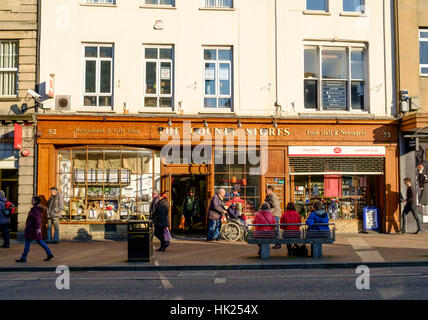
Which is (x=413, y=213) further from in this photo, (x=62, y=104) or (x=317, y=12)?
(x=62, y=104)

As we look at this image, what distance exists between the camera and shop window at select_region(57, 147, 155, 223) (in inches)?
659

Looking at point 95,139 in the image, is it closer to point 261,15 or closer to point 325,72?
point 261,15

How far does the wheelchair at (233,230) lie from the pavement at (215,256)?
10.9 inches

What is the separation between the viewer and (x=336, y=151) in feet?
56.6

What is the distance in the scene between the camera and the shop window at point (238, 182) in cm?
1716

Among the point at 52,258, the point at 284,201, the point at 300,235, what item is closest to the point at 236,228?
the point at 284,201

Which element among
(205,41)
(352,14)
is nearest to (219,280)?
(205,41)

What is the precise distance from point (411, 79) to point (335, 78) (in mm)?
2792

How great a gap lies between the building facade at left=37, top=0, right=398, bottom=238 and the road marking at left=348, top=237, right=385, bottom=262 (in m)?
2.28

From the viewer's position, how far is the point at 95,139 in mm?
16609

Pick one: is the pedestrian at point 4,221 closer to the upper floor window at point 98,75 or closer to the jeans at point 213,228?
the upper floor window at point 98,75

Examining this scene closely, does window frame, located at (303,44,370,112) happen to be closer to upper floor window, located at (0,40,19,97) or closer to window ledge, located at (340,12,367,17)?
window ledge, located at (340,12,367,17)

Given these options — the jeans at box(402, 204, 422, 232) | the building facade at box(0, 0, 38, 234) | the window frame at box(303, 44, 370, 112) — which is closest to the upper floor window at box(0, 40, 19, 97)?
the building facade at box(0, 0, 38, 234)
